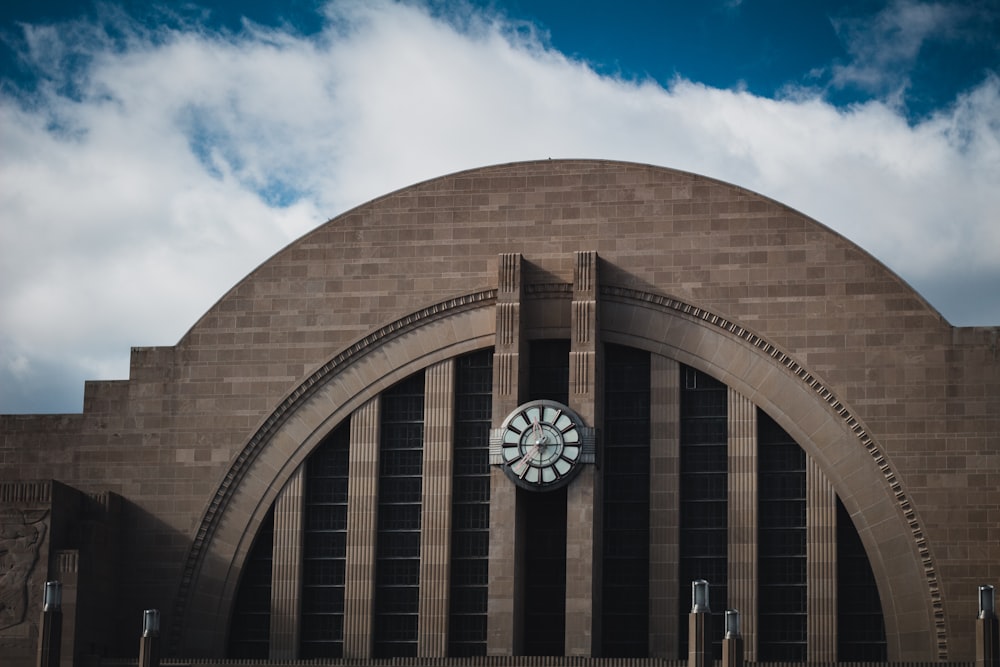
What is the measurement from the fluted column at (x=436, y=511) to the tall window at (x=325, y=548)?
2987mm

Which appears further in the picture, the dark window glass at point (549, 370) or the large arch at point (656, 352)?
the dark window glass at point (549, 370)

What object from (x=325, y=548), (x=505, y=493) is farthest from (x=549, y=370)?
(x=325, y=548)

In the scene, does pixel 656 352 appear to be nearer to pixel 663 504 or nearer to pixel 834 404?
pixel 663 504

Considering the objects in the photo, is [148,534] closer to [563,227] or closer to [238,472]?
[238,472]

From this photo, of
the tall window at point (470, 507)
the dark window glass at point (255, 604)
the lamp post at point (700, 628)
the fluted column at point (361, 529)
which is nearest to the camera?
the lamp post at point (700, 628)

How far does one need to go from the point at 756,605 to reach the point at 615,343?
33.6 feet

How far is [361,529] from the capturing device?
2874 inches

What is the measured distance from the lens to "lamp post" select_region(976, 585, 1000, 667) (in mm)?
62688

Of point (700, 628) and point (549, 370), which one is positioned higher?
point (549, 370)

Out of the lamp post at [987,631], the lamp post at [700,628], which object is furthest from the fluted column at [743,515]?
the lamp post at [987,631]

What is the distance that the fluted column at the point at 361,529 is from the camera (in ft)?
237

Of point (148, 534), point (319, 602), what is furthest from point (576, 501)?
point (148, 534)

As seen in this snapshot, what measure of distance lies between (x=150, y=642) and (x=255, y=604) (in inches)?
304

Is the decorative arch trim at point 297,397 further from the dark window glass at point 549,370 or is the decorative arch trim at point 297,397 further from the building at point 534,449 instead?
the dark window glass at point 549,370
